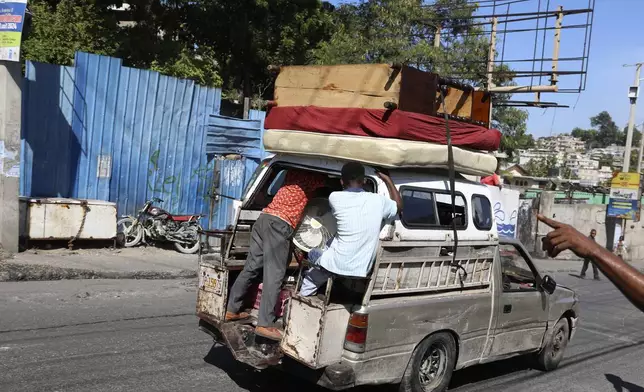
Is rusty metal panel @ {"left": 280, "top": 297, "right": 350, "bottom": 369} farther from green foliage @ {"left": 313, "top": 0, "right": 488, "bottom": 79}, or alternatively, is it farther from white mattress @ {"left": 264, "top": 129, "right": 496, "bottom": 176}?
green foliage @ {"left": 313, "top": 0, "right": 488, "bottom": 79}

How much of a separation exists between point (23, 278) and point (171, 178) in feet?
14.5

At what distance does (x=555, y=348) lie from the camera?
6.71 metres

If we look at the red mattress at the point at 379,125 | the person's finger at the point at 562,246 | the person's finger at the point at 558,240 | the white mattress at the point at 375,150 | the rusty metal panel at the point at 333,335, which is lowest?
the rusty metal panel at the point at 333,335

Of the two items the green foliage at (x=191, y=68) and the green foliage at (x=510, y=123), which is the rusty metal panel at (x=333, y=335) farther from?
the green foliage at (x=510, y=123)

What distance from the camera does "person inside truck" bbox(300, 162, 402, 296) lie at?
444 centimetres

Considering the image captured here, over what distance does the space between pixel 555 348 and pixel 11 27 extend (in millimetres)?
9182

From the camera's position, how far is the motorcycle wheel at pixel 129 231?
11477 mm

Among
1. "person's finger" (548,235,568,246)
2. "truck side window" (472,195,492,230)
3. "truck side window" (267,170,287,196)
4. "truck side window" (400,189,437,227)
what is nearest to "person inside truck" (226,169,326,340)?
"truck side window" (267,170,287,196)

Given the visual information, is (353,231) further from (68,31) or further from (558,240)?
(68,31)

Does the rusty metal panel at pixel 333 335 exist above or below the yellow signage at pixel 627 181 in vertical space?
below

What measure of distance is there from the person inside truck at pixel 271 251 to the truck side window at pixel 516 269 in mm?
2266

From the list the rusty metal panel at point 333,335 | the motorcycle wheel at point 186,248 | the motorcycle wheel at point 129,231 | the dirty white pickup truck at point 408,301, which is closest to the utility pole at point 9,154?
the motorcycle wheel at point 129,231

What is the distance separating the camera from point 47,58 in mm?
13219

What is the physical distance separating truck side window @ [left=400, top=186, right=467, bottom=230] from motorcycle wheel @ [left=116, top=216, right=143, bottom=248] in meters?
7.93
